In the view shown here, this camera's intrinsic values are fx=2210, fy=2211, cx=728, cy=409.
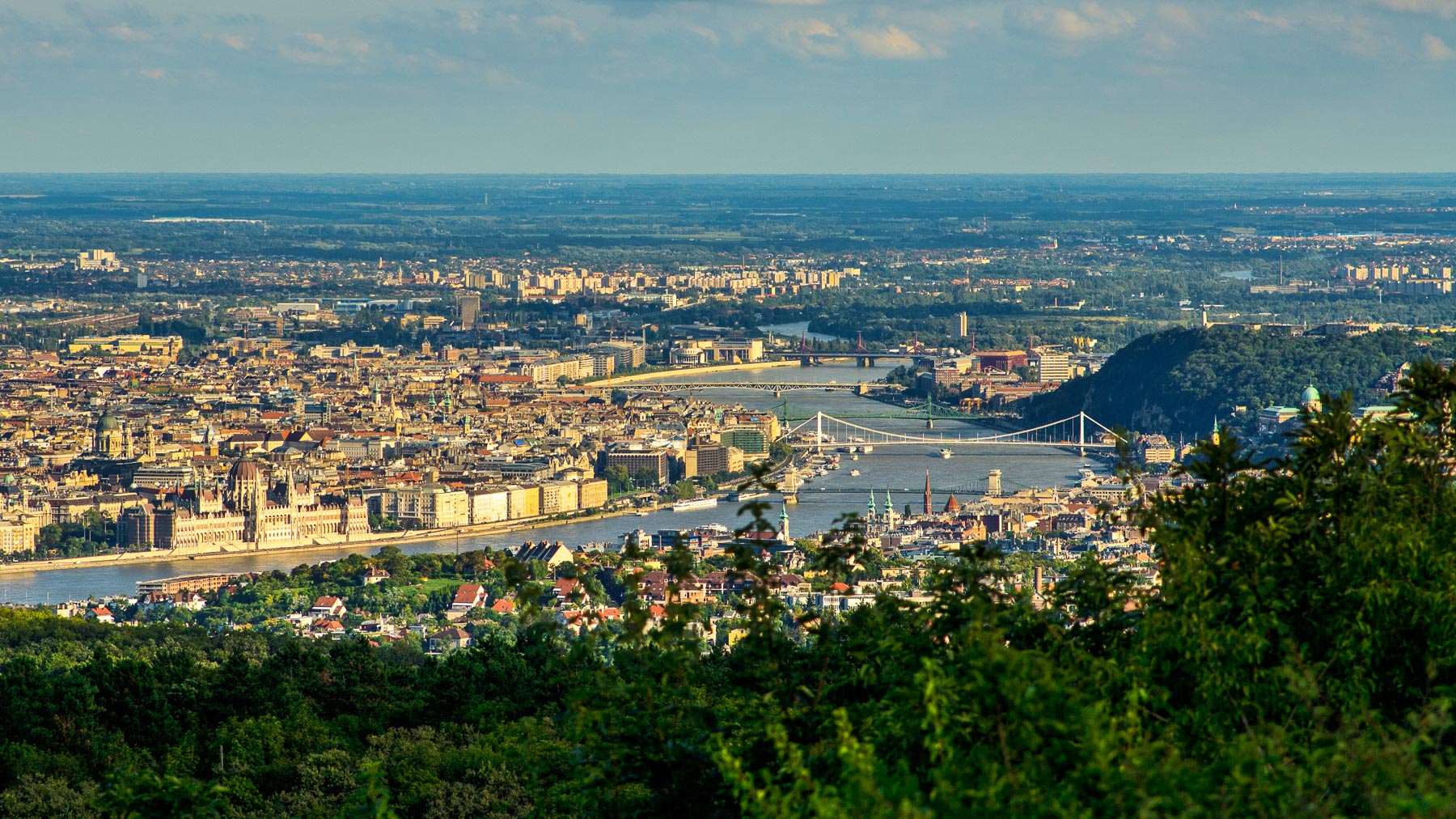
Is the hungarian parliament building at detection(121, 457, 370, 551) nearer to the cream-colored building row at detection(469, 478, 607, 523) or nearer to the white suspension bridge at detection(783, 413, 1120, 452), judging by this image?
the cream-colored building row at detection(469, 478, 607, 523)

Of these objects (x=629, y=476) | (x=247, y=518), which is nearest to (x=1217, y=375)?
(x=629, y=476)

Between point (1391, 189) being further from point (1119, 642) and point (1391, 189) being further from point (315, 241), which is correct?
point (1119, 642)

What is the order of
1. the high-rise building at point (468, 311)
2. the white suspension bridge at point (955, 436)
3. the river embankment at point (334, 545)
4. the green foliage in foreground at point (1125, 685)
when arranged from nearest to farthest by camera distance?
the green foliage in foreground at point (1125, 685)
the river embankment at point (334, 545)
the white suspension bridge at point (955, 436)
the high-rise building at point (468, 311)

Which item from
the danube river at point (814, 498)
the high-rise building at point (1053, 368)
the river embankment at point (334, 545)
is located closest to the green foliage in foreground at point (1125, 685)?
the danube river at point (814, 498)

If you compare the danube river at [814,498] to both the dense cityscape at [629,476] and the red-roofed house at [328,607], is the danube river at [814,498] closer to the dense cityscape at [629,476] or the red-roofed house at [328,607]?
the dense cityscape at [629,476]

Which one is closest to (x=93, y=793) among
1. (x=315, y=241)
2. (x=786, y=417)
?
(x=786, y=417)

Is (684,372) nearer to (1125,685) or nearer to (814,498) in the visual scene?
(814,498)
